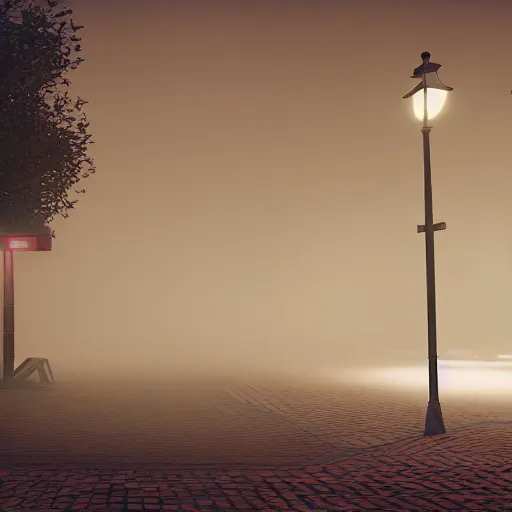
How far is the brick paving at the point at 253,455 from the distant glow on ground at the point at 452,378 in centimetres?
323

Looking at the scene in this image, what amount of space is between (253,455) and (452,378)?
14578 millimetres

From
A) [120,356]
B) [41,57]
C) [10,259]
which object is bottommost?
[120,356]

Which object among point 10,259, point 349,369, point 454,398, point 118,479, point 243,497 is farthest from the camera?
point 349,369

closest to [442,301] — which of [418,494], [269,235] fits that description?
[269,235]

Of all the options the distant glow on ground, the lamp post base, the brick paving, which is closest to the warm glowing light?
the lamp post base

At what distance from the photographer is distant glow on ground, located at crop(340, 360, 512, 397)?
64.4 feet

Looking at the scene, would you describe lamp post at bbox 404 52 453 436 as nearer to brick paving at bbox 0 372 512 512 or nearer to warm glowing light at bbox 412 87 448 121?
warm glowing light at bbox 412 87 448 121

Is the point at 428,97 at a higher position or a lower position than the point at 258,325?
higher

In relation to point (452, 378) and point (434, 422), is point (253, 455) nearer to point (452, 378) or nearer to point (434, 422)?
point (434, 422)

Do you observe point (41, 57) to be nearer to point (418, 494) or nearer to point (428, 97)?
point (428, 97)

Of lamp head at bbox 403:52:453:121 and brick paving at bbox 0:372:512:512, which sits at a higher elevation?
lamp head at bbox 403:52:453:121

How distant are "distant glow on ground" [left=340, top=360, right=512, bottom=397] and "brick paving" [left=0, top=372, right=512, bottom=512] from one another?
3228 millimetres

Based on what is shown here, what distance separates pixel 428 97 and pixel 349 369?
1707 cm

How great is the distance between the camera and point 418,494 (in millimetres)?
7590
